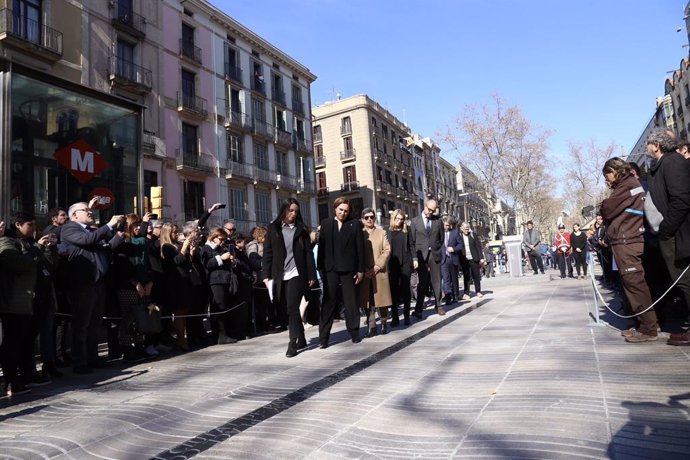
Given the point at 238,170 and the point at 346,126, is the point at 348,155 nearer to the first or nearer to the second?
the point at 346,126

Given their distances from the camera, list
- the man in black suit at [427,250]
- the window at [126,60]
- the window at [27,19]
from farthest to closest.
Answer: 1. the window at [126,60]
2. the window at [27,19]
3. the man in black suit at [427,250]

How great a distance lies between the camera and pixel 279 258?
5.60m

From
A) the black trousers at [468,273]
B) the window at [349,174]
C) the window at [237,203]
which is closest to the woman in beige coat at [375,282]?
the black trousers at [468,273]

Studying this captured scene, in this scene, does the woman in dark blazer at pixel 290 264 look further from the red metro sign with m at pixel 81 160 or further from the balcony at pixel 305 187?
the balcony at pixel 305 187

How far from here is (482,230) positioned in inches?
3770

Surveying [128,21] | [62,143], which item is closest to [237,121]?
[128,21]

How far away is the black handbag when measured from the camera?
5.55m

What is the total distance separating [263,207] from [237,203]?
2.79 meters

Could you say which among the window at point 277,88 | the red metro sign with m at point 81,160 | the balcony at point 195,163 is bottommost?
the red metro sign with m at point 81,160

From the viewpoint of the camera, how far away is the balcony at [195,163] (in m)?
26.1

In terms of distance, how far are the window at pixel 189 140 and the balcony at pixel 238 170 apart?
8.18 ft

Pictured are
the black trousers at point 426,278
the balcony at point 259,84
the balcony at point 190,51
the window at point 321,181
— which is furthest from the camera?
the window at point 321,181

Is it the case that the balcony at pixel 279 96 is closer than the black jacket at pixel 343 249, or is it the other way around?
the black jacket at pixel 343 249

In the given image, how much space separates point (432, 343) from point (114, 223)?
3.75 meters
